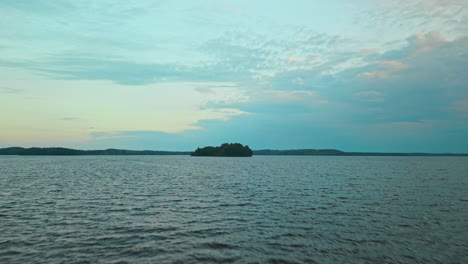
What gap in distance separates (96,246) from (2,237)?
22.7ft

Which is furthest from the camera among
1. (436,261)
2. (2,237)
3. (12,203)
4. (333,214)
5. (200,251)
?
(12,203)

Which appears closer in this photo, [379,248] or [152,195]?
[379,248]

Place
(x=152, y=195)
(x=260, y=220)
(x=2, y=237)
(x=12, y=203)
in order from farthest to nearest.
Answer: (x=152, y=195), (x=12, y=203), (x=260, y=220), (x=2, y=237)

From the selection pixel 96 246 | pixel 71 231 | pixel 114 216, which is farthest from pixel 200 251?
pixel 114 216

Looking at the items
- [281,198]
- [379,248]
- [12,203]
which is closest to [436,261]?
[379,248]

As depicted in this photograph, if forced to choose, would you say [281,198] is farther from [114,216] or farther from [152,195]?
[114,216]

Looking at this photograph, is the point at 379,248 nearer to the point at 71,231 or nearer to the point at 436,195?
the point at 71,231

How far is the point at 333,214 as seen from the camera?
87.1 feet

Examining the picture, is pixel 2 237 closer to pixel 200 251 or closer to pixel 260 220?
pixel 200 251

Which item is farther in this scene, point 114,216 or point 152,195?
point 152,195

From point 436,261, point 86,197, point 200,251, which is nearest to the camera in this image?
point 436,261

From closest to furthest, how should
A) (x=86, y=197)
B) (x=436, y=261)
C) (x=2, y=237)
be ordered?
(x=436, y=261), (x=2, y=237), (x=86, y=197)

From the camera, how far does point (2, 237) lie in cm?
1853

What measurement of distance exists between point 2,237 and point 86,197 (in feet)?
55.8
